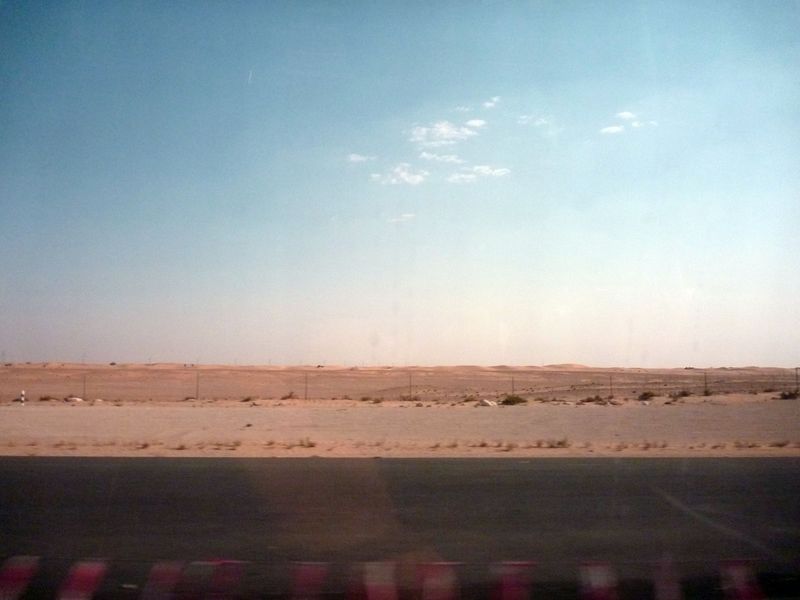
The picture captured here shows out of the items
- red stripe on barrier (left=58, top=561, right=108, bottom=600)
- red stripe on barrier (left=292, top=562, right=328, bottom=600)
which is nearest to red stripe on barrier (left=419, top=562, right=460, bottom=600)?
red stripe on barrier (left=292, top=562, right=328, bottom=600)

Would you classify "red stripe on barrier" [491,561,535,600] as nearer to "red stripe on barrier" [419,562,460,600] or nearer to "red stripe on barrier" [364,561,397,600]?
"red stripe on barrier" [419,562,460,600]

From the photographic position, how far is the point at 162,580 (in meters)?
7.82

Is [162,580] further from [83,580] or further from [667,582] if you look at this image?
[667,582]

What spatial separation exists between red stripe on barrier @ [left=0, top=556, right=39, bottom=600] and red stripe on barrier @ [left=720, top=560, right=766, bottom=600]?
7.07 m

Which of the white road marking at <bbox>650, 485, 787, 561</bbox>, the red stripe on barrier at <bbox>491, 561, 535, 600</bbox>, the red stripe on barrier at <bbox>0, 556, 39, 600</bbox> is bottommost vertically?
the white road marking at <bbox>650, 485, 787, 561</bbox>

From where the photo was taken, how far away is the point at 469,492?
1338 cm

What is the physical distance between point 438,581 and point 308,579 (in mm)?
1380

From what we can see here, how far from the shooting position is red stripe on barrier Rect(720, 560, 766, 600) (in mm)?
7344

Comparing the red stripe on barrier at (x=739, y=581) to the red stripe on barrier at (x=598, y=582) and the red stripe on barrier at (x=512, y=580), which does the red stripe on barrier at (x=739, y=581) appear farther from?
the red stripe on barrier at (x=512, y=580)

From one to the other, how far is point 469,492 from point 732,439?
16053mm

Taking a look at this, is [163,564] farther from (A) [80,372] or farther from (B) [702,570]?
(A) [80,372]

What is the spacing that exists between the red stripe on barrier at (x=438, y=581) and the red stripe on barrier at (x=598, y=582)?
1.32 metres

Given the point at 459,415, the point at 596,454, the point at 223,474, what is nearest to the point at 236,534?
the point at 223,474

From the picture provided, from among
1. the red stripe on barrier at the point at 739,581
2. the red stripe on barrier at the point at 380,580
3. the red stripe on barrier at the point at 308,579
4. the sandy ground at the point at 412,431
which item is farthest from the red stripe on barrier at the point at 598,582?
the sandy ground at the point at 412,431
